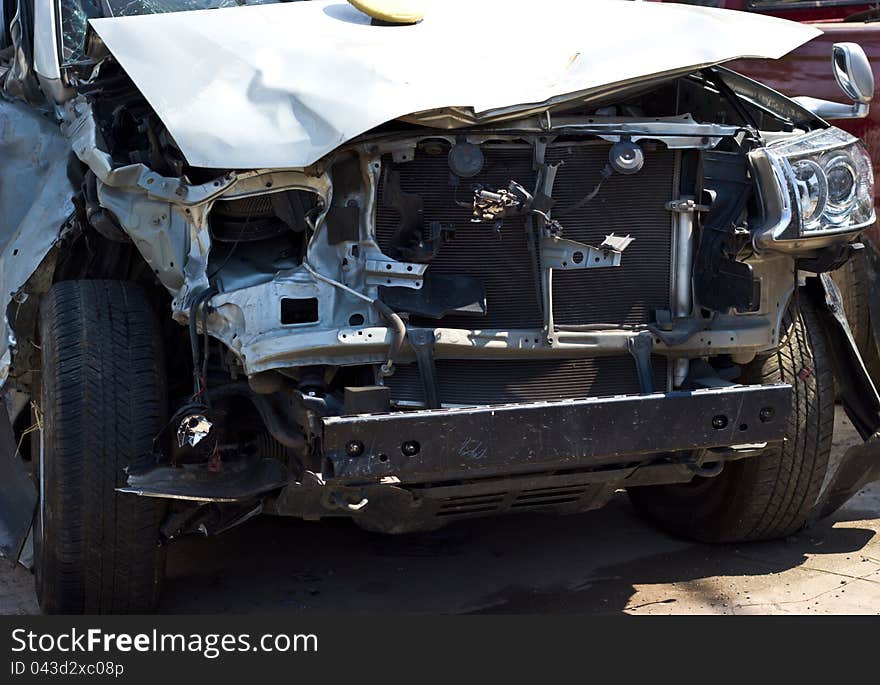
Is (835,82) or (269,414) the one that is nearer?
(269,414)

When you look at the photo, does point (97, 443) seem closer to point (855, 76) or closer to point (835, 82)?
point (855, 76)

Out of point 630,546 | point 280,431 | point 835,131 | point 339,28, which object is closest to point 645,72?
point 835,131

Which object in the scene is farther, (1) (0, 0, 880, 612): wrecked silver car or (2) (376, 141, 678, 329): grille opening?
(2) (376, 141, 678, 329): grille opening

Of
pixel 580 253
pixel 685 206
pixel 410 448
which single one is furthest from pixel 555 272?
pixel 410 448

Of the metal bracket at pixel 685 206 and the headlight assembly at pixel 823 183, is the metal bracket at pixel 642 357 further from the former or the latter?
the headlight assembly at pixel 823 183

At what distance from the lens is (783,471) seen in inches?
179

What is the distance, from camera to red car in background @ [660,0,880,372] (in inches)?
202

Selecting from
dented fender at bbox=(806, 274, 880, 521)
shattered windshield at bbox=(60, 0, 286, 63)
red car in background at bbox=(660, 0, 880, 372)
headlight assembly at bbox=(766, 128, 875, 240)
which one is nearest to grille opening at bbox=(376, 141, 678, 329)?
headlight assembly at bbox=(766, 128, 875, 240)

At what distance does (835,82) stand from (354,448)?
11.1 feet

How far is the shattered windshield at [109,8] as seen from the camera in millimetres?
4867

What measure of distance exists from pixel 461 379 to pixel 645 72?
3.63 ft

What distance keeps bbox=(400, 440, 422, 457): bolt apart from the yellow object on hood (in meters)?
1.54

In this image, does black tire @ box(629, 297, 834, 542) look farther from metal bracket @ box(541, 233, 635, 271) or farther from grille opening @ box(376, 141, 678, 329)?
metal bracket @ box(541, 233, 635, 271)

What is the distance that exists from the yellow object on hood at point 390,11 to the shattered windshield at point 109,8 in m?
0.78
